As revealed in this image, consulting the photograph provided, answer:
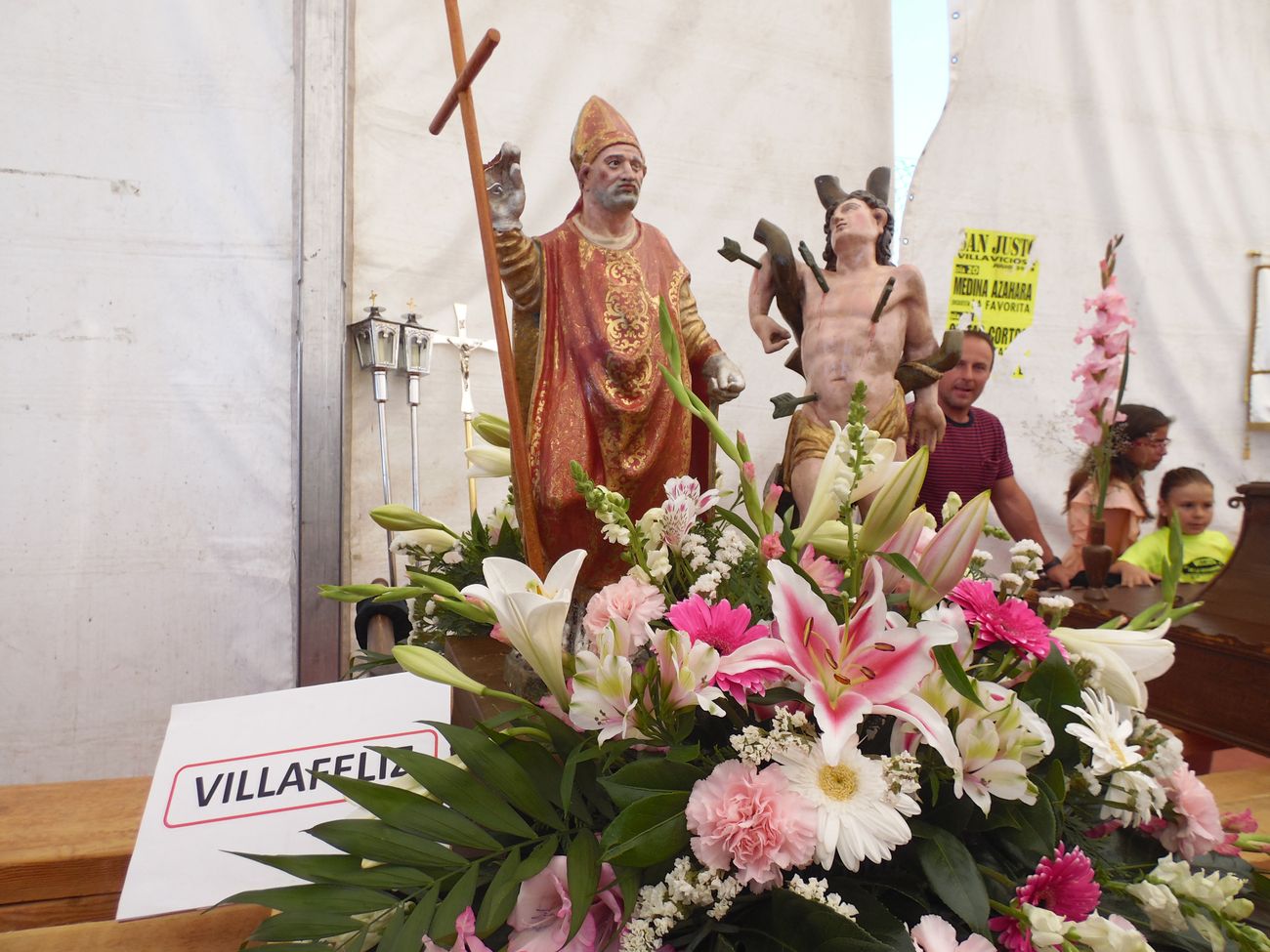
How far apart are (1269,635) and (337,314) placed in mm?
1873

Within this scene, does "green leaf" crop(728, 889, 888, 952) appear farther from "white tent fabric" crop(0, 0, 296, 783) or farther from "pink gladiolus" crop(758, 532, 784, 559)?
"white tent fabric" crop(0, 0, 296, 783)

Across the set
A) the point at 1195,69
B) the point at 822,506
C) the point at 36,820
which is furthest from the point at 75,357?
the point at 1195,69

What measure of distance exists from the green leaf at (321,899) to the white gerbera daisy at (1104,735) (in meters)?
0.34

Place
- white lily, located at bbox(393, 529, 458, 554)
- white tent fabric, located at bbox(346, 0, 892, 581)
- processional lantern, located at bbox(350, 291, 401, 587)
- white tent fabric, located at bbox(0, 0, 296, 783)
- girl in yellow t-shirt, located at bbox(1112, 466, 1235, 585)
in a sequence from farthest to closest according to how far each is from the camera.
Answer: girl in yellow t-shirt, located at bbox(1112, 466, 1235, 585) → white tent fabric, located at bbox(346, 0, 892, 581) → processional lantern, located at bbox(350, 291, 401, 587) → white tent fabric, located at bbox(0, 0, 296, 783) → white lily, located at bbox(393, 529, 458, 554)

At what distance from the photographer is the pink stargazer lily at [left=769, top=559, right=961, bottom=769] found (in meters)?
0.37

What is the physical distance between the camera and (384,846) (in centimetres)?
42

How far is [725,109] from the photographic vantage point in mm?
2371

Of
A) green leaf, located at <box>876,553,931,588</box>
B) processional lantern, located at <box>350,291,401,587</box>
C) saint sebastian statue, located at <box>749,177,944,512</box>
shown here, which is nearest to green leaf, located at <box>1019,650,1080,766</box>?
green leaf, located at <box>876,553,931,588</box>

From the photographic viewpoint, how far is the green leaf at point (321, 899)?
16.0 inches

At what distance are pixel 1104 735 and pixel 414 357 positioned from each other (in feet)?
5.86

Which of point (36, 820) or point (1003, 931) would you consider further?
point (36, 820)

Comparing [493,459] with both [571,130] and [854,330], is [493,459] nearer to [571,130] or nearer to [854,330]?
[854,330]

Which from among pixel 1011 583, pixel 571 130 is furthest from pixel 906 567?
pixel 571 130

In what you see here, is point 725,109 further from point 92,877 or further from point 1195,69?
point 92,877
